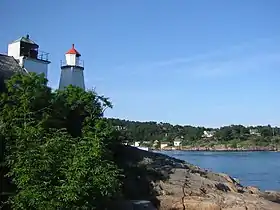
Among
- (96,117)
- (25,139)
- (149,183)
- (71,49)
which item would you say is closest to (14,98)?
(25,139)

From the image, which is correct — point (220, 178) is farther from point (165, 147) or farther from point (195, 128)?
point (195, 128)

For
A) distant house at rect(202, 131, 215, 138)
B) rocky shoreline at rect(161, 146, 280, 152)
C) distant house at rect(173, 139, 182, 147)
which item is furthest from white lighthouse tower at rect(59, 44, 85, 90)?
distant house at rect(202, 131, 215, 138)

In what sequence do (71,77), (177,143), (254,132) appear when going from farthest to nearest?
1. (254,132)
2. (177,143)
3. (71,77)

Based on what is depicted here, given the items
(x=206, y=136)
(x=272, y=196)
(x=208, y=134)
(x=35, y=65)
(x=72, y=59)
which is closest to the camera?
(x=35, y=65)

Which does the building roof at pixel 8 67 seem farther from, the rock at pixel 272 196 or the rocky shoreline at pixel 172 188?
the rock at pixel 272 196

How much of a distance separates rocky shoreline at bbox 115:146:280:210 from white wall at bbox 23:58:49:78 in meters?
7.90

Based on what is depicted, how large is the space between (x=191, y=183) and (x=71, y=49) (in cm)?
1331

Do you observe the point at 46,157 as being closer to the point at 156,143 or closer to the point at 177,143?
the point at 156,143

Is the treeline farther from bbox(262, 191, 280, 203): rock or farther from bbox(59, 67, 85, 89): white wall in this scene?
bbox(59, 67, 85, 89): white wall

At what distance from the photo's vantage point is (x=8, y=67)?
29.5m

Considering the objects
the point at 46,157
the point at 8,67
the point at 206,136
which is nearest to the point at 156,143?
the point at 206,136

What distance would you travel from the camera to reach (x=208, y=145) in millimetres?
144375

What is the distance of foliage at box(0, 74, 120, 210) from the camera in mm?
16453

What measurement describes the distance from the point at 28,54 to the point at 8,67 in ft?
9.31
